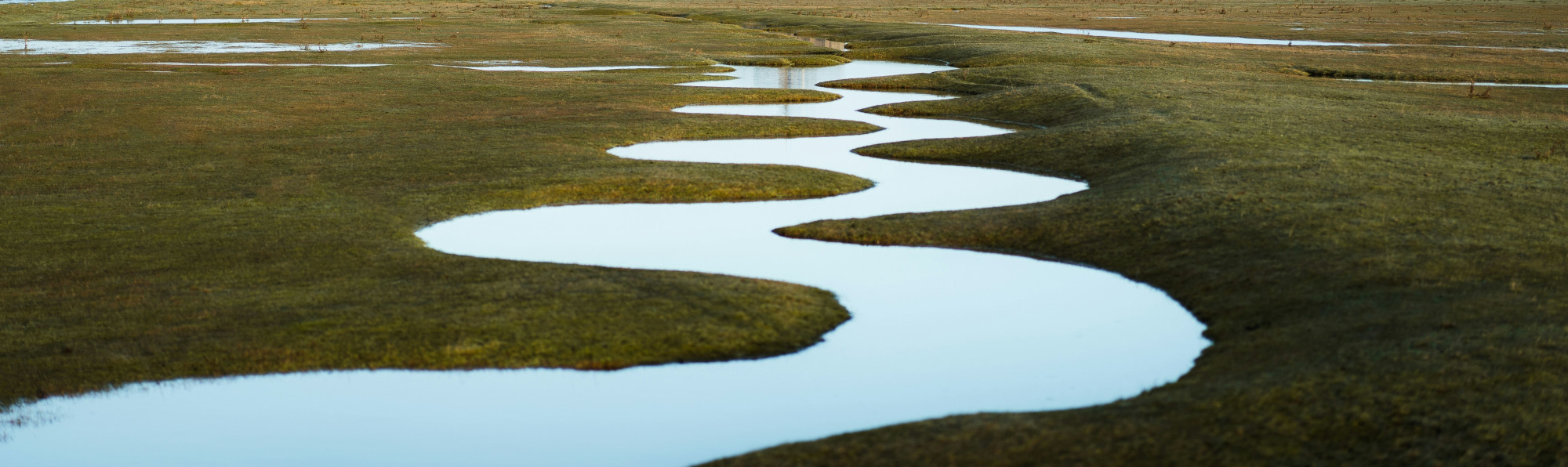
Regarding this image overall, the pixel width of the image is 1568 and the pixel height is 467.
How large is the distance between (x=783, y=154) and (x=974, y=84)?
63.9 feet

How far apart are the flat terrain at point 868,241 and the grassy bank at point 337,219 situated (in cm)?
9

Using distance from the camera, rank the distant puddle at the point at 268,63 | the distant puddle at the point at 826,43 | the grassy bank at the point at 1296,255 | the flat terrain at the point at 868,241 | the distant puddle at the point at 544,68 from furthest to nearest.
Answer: the distant puddle at the point at 826,43, the distant puddle at the point at 268,63, the distant puddle at the point at 544,68, the flat terrain at the point at 868,241, the grassy bank at the point at 1296,255

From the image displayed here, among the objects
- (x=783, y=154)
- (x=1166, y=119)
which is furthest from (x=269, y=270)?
(x=1166, y=119)

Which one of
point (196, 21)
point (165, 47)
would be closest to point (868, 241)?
point (165, 47)

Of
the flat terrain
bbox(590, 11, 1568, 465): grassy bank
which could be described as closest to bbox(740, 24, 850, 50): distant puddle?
the flat terrain

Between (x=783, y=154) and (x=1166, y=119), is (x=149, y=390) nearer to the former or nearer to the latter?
(x=783, y=154)

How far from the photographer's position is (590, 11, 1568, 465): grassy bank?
34.8 feet

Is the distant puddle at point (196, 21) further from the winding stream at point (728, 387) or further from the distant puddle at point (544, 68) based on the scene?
the winding stream at point (728, 387)

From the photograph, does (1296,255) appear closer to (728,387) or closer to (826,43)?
(728,387)

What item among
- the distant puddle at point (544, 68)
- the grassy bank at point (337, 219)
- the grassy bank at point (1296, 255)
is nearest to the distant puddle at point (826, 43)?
the distant puddle at point (544, 68)

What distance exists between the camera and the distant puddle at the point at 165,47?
240 feet

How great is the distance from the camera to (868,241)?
2194 cm

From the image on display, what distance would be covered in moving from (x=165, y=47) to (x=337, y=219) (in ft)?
211

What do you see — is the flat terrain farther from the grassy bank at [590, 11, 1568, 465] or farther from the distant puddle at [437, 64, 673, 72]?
the distant puddle at [437, 64, 673, 72]
